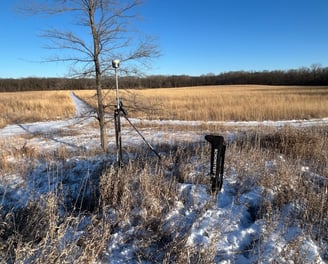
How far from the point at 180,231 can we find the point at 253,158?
7.90 feet

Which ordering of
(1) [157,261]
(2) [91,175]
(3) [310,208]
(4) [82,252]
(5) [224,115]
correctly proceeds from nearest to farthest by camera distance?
(4) [82,252]
(1) [157,261]
(3) [310,208]
(2) [91,175]
(5) [224,115]

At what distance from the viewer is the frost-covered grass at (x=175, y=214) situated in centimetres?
254

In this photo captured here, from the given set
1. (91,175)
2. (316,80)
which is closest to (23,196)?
(91,175)

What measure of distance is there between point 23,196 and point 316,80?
71.8 m

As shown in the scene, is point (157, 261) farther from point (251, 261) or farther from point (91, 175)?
point (91, 175)

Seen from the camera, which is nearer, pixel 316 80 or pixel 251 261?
pixel 251 261

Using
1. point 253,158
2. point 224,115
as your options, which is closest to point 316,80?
point 224,115

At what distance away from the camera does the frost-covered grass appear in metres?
2.54

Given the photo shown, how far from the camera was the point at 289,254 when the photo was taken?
98.9 inches

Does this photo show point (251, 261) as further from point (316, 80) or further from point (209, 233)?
point (316, 80)

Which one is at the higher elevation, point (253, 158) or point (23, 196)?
point (253, 158)

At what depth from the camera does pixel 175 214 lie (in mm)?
Result: 3250

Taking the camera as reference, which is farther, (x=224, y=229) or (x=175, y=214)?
(x=175, y=214)

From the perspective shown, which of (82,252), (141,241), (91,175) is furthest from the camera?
(91,175)
